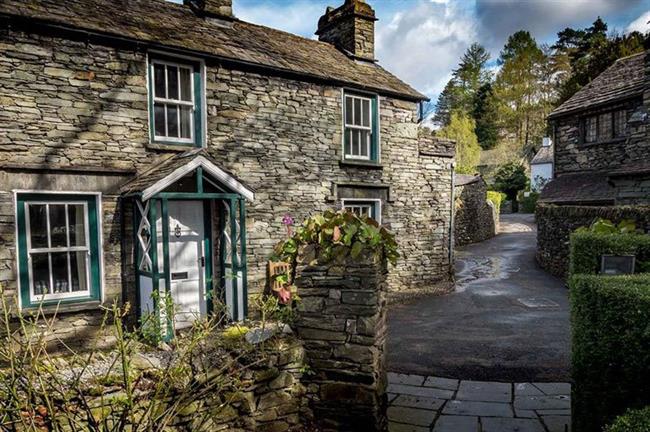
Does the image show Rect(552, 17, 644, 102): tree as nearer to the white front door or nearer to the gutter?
the gutter

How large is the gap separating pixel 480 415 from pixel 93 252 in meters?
6.79

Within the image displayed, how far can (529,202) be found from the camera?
33.8m

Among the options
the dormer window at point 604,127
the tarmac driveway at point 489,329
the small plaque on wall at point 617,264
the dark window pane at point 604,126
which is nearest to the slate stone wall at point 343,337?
the tarmac driveway at point 489,329

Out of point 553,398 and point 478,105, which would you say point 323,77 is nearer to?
point 553,398

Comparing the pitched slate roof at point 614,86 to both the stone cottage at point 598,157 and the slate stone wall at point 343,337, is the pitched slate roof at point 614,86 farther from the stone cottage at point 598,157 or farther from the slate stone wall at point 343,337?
the slate stone wall at point 343,337

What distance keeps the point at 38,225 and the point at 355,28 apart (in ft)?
32.4

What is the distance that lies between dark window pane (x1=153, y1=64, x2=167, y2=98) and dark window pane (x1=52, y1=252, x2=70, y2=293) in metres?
3.49

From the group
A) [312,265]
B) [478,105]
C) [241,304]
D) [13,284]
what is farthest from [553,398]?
[478,105]

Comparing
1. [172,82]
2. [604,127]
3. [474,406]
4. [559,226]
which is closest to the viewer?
[474,406]

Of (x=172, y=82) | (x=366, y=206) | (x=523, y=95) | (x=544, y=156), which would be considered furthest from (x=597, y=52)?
(x=172, y=82)

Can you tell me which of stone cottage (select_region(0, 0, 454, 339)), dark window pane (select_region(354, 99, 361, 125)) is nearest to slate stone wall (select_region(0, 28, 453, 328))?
stone cottage (select_region(0, 0, 454, 339))

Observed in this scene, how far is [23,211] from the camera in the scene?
23.2 feet

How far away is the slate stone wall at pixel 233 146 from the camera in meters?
7.11

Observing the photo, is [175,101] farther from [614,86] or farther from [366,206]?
[614,86]
